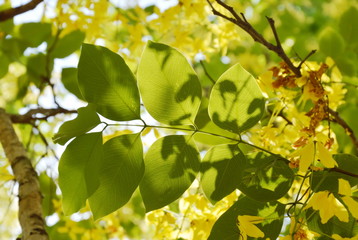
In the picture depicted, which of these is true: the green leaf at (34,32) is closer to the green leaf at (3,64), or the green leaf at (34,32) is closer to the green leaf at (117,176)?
the green leaf at (3,64)

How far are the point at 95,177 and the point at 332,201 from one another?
287 mm

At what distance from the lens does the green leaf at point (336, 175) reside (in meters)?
0.62

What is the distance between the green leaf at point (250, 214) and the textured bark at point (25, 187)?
0.30 metres

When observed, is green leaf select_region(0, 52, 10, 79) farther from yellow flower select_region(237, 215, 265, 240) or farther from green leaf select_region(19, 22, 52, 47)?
yellow flower select_region(237, 215, 265, 240)

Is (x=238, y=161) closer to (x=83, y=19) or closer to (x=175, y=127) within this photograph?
(x=175, y=127)

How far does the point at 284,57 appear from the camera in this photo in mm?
653

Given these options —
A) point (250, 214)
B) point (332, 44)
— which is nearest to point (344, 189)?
point (250, 214)

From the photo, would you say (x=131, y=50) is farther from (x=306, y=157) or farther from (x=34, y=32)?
(x=306, y=157)

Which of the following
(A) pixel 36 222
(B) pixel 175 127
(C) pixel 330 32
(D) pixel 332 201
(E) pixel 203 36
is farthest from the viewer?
(E) pixel 203 36

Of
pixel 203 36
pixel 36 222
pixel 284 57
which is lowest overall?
pixel 36 222

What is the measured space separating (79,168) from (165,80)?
0.17 metres

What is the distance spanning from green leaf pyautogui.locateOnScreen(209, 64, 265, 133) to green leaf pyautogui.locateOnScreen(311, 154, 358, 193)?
0.11 m

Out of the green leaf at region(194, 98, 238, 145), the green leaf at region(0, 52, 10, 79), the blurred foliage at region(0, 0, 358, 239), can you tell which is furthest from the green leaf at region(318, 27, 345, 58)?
the green leaf at region(0, 52, 10, 79)

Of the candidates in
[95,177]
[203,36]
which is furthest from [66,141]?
[203,36]
